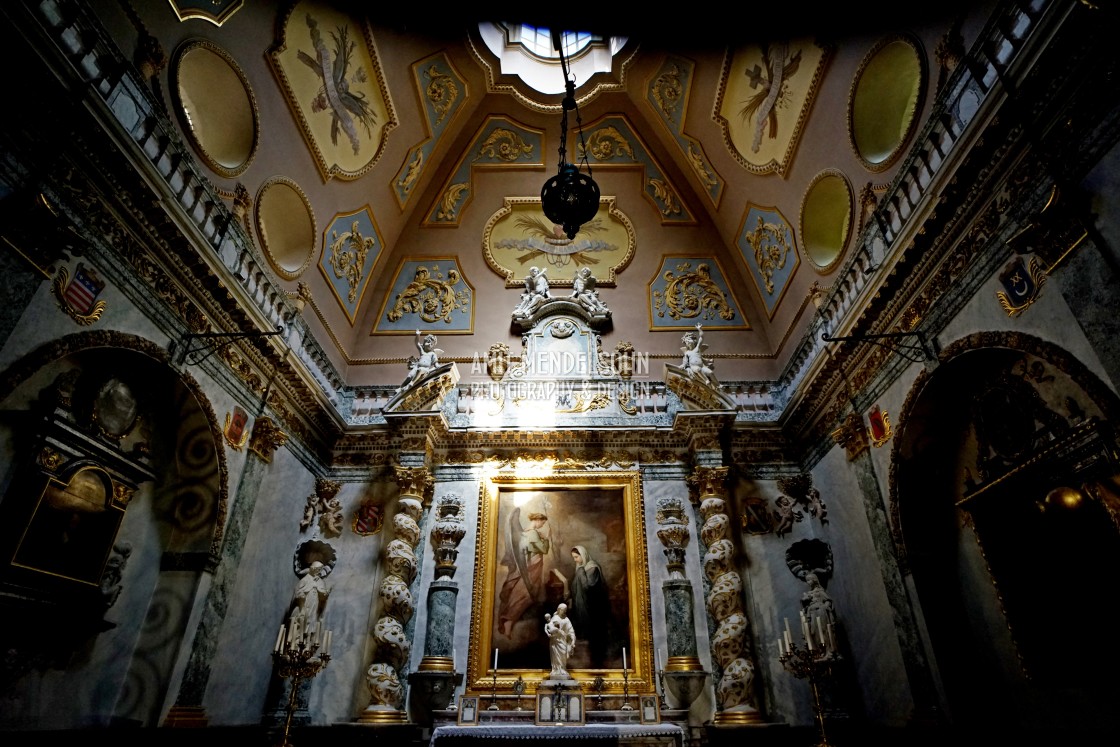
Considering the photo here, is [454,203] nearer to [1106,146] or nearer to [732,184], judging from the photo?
[732,184]

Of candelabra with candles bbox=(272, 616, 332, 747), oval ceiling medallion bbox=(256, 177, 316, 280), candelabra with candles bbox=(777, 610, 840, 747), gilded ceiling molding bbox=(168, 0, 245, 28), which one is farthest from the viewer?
oval ceiling medallion bbox=(256, 177, 316, 280)

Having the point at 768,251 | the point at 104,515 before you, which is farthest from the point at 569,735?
the point at 768,251

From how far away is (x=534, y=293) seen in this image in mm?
11938

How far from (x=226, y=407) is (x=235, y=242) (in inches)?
83.4

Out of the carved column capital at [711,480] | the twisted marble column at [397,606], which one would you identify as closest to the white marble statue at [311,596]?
the twisted marble column at [397,606]

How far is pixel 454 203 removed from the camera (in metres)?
12.8

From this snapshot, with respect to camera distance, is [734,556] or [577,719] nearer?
[577,719]

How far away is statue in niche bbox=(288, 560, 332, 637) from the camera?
8500 millimetres

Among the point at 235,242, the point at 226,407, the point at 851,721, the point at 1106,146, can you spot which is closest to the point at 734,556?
the point at 851,721

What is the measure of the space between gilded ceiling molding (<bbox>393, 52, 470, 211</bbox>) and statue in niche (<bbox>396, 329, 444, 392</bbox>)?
3.19 metres

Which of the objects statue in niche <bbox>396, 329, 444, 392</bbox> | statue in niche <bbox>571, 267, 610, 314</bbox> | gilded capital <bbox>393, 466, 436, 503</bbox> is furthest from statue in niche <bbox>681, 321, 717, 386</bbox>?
gilded capital <bbox>393, 466, 436, 503</bbox>

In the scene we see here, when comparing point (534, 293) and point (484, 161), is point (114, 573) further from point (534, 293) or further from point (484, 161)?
point (484, 161)

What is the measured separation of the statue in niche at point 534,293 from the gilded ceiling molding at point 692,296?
2143 millimetres

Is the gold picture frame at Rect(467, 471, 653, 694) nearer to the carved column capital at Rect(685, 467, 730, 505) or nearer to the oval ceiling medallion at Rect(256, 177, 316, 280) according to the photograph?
the carved column capital at Rect(685, 467, 730, 505)
